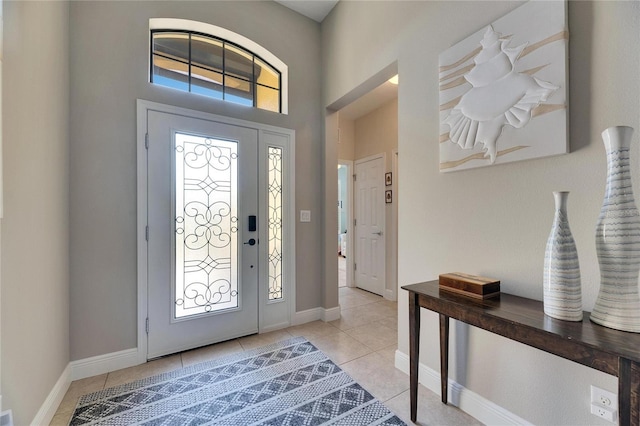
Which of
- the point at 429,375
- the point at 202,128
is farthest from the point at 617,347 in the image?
the point at 202,128

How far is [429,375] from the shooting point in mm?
1870

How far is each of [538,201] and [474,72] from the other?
824 millimetres

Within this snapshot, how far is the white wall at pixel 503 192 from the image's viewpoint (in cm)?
118

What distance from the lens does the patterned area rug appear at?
1.59m

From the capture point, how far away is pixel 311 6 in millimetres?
2955

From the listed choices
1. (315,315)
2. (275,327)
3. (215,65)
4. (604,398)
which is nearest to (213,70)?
(215,65)

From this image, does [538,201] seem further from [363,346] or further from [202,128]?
[202,128]

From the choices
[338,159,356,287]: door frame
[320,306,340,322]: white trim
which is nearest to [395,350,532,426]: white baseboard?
[320,306,340,322]: white trim

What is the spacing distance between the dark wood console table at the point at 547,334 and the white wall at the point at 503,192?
0.29 meters

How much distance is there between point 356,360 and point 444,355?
790 millimetres

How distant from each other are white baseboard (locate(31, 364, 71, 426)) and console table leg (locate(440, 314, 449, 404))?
2278 mm

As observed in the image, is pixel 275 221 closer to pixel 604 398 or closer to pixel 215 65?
pixel 215 65

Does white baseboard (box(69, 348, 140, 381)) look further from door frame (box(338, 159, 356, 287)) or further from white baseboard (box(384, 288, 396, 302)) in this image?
door frame (box(338, 159, 356, 287))

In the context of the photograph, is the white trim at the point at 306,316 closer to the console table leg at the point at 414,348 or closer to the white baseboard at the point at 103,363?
the white baseboard at the point at 103,363
